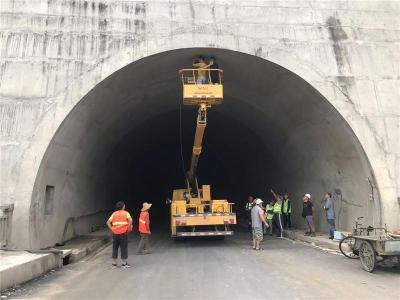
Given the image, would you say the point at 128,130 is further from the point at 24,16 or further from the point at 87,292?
the point at 87,292

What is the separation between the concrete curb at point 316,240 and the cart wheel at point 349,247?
1.63 feet

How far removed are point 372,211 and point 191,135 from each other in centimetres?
1502

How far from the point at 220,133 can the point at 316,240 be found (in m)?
10.8

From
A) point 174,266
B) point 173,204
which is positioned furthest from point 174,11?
point 174,266

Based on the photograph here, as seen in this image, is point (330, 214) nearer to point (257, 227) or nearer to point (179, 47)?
point (257, 227)

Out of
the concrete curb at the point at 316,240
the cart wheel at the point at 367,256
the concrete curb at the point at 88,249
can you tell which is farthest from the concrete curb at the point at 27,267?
the concrete curb at the point at 316,240

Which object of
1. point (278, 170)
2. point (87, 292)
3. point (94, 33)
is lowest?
point (87, 292)

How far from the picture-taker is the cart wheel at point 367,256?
27.1 feet

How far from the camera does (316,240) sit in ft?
42.1

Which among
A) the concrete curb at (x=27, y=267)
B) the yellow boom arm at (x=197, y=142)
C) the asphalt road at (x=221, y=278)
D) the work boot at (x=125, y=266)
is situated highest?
the yellow boom arm at (x=197, y=142)

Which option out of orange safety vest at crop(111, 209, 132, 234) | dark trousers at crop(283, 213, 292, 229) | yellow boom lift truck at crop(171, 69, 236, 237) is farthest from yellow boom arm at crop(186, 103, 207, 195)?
orange safety vest at crop(111, 209, 132, 234)

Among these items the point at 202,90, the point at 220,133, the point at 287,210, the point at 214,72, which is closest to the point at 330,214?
the point at 287,210

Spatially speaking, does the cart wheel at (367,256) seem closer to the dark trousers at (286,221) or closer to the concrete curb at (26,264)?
the concrete curb at (26,264)

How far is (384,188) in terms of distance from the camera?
1150 cm
